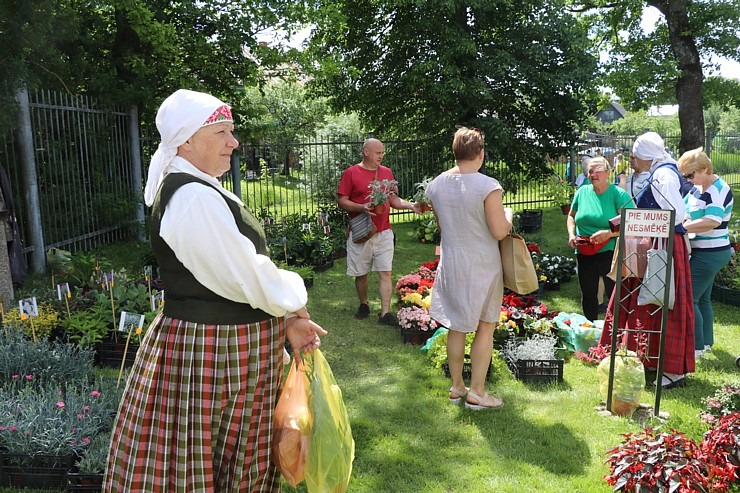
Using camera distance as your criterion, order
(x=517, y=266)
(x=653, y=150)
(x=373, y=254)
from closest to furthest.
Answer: (x=517, y=266) < (x=653, y=150) < (x=373, y=254)

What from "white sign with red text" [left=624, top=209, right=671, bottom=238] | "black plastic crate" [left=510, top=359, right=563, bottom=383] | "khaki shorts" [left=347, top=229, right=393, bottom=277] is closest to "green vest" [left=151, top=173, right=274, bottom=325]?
"white sign with red text" [left=624, top=209, right=671, bottom=238]

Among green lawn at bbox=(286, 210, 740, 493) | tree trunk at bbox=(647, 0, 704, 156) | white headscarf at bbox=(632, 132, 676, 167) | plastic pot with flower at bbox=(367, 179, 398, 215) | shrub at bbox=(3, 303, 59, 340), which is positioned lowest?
green lawn at bbox=(286, 210, 740, 493)

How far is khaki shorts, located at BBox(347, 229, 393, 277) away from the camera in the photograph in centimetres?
639

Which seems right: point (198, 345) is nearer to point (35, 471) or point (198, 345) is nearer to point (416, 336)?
point (35, 471)

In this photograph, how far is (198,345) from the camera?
7.63 ft

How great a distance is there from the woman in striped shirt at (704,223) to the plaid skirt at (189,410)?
12.6 ft

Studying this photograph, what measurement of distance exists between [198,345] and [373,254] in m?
4.16

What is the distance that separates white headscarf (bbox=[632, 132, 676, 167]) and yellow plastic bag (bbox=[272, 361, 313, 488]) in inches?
141

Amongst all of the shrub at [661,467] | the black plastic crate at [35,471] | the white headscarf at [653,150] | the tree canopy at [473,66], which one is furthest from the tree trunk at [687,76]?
the black plastic crate at [35,471]

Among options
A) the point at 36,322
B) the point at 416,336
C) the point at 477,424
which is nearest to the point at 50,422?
the point at 36,322

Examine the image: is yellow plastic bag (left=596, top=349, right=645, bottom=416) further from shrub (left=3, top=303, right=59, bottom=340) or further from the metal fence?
the metal fence

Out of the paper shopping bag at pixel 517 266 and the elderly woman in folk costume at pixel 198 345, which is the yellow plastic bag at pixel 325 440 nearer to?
the elderly woman in folk costume at pixel 198 345

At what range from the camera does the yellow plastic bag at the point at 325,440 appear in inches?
105

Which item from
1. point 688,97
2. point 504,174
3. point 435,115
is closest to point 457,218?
point 435,115
